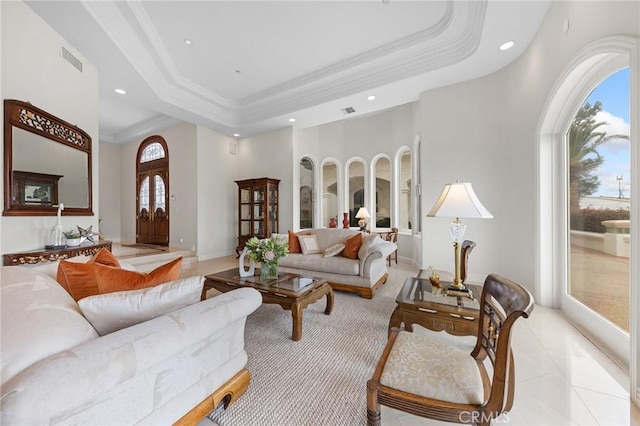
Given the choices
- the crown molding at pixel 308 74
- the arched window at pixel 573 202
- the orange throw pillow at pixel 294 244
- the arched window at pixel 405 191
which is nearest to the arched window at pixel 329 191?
the arched window at pixel 405 191

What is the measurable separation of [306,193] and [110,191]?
6182 mm

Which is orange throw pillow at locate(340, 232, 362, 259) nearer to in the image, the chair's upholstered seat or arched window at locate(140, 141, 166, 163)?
the chair's upholstered seat

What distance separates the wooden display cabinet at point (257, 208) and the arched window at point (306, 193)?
755mm

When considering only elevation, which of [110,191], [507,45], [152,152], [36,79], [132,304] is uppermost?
[507,45]

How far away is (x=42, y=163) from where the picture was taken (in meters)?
2.87

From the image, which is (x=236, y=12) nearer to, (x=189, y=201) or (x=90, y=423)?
(x=90, y=423)

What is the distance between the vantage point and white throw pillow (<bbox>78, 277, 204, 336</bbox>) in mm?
1059

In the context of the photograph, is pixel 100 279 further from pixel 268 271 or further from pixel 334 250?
pixel 334 250

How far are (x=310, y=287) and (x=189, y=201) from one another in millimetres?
4856

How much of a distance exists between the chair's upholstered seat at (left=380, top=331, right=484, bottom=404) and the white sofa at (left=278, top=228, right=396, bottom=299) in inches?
75.9

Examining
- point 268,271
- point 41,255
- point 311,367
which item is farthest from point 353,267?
point 41,255

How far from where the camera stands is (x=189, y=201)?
609cm

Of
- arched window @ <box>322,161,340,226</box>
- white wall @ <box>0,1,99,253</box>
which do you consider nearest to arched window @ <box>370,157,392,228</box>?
arched window @ <box>322,161,340,226</box>

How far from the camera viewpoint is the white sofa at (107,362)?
0.68 meters
